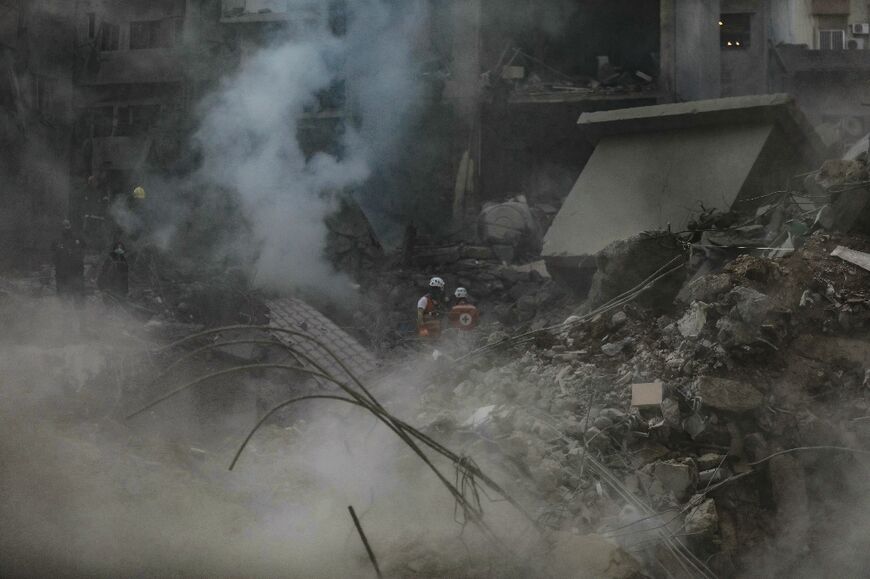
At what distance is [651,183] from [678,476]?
5.04 m

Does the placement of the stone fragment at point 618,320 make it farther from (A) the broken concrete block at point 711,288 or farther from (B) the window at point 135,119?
(B) the window at point 135,119

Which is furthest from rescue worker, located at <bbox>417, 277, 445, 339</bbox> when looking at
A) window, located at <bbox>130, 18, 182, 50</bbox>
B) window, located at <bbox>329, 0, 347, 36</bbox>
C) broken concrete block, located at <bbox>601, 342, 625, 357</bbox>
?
window, located at <bbox>130, 18, 182, 50</bbox>

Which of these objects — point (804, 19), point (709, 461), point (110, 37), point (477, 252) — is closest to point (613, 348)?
point (709, 461)

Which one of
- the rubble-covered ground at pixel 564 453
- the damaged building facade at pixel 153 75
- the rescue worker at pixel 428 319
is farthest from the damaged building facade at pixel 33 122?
the rescue worker at pixel 428 319

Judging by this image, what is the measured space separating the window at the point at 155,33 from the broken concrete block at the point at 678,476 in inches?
676

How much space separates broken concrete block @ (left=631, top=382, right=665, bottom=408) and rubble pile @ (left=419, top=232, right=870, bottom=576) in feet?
0.03

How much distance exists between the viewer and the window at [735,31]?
685 inches

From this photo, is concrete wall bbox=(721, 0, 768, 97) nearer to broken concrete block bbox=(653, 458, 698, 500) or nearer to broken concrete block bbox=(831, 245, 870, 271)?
broken concrete block bbox=(831, 245, 870, 271)

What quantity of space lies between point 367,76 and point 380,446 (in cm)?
1238

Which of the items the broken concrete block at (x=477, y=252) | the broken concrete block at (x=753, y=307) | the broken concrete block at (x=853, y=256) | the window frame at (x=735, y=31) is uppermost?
the window frame at (x=735, y=31)

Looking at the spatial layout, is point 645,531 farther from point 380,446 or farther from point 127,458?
point 127,458

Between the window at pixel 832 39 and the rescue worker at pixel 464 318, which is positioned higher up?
the window at pixel 832 39

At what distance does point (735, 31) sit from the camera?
1748 centimetres

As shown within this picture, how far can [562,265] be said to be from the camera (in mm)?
10117
